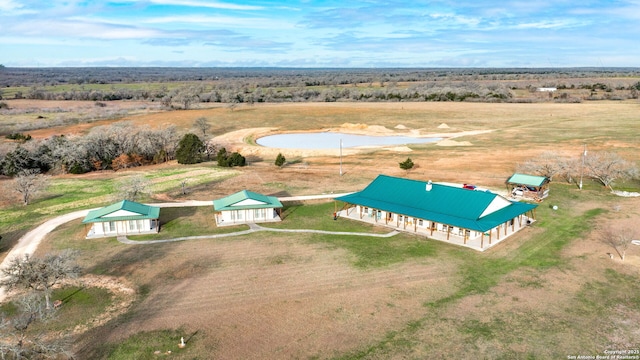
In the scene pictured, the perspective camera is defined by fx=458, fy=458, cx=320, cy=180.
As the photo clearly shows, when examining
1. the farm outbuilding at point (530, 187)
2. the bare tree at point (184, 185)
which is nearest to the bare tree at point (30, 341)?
the bare tree at point (184, 185)

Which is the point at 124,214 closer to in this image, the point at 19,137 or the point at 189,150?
the point at 189,150

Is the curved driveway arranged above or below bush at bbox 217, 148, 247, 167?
below

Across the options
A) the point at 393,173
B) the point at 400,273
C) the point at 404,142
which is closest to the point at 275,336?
the point at 400,273

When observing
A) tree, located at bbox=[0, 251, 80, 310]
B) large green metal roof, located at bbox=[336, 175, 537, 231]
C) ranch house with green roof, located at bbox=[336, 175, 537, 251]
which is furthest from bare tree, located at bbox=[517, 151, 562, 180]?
tree, located at bbox=[0, 251, 80, 310]

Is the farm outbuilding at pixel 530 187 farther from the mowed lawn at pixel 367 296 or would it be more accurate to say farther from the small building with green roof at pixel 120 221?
the small building with green roof at pixel 120 221

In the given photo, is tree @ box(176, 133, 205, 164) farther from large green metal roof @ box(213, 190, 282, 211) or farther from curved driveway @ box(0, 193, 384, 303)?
large green metal roof @ box(213, 190, 282, 211)

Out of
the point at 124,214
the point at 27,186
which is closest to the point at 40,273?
the point at 124,214
